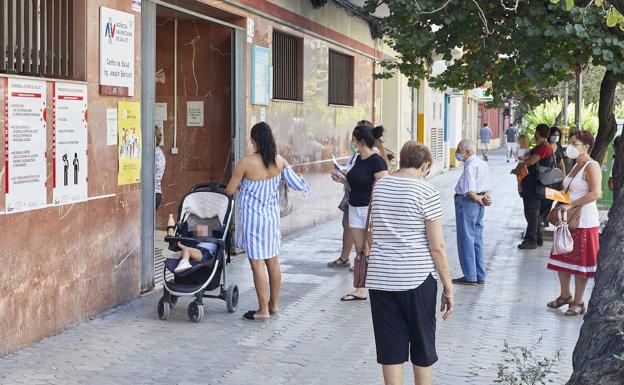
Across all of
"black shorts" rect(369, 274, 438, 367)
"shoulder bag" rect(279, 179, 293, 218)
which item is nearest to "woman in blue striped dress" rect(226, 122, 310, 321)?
"shoulder bag" rect(279, 179, 293, 218)

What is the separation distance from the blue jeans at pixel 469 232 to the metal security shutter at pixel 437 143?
2083cm

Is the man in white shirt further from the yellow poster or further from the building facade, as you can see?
the yellow poster

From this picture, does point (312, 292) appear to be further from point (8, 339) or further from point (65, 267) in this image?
point (8, 339)

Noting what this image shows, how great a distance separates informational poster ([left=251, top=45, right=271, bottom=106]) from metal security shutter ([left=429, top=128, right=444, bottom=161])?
61.0 ft

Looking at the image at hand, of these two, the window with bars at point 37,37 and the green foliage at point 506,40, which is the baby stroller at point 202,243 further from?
the green foliage at point 506,40

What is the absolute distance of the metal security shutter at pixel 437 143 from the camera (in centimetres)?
3219

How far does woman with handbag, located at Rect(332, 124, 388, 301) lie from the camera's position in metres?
9.47

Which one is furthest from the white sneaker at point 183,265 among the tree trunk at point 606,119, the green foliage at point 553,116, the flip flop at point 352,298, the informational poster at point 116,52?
the green foliage at point 553,116

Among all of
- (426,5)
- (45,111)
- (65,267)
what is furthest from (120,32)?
(426,5)

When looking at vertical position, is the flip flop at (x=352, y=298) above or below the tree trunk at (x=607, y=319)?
below

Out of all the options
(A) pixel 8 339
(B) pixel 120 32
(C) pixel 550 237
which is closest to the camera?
(A) pixel 8 339

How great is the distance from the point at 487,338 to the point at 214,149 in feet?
19.2

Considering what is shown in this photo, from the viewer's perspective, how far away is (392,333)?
550 cm

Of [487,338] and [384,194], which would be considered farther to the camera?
[487,338]
